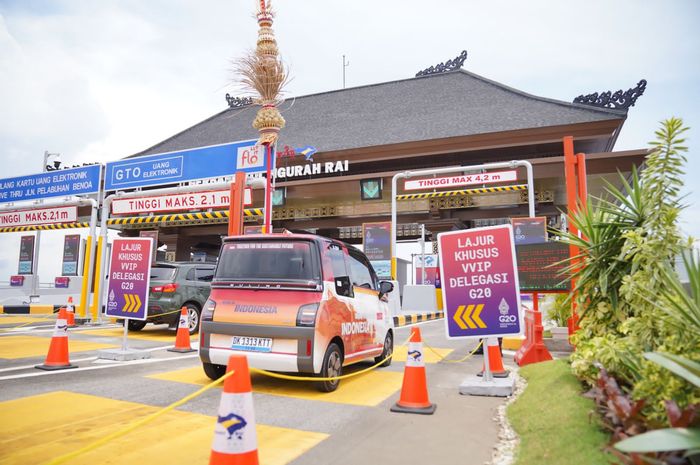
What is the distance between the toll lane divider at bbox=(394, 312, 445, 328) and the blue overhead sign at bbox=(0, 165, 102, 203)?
11158 mm

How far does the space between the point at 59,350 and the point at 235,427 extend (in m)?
5.79

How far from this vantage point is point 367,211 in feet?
85.4

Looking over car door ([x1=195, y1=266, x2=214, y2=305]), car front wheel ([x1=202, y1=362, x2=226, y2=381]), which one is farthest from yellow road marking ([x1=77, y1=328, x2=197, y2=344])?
car front wheel ([x1=202, y1=362, x2=226, y2=381])

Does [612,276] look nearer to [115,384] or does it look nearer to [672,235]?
[672,235]

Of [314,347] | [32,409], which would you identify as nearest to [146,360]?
[32,409]

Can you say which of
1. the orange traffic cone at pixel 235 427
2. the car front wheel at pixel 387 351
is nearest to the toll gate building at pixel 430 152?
the car front wheel at pixel 387 351

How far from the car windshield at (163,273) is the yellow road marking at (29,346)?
2.07m

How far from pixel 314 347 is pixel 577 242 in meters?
3.30

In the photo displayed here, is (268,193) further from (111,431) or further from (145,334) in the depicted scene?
(111,431)

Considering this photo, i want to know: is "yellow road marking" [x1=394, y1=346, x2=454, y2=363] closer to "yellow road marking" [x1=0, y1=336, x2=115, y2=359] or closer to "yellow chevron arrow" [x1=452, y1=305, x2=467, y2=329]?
"yellow chevron arrow" [x1=452, y1=305, x2=467, y2=329]

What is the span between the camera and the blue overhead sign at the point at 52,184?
16.3 metres

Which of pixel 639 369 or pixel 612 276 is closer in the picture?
pixel 639 369

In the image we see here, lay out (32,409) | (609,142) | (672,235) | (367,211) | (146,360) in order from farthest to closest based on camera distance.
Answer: (367,211) → (609,142) → (146,360) → (32,409) → (672,235)

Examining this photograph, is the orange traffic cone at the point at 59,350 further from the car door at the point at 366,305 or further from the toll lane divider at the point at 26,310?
the toll lane divider at the point at 26,310
